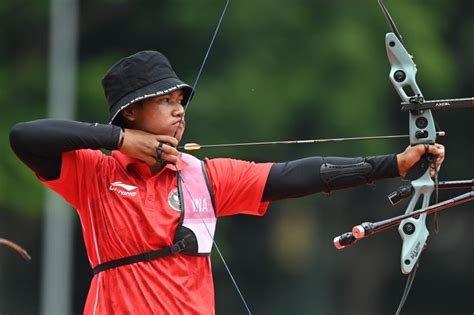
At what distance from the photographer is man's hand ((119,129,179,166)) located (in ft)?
16.3

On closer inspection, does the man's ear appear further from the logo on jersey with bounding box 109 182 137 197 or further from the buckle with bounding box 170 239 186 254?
the buckle with bounding box 170 239 186 254

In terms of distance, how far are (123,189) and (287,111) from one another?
12435 millimetres

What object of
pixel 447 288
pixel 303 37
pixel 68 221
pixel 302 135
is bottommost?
pixel 447 288

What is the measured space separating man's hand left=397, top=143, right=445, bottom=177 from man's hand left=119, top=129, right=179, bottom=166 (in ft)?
2.95

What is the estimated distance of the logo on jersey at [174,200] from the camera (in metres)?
5.02

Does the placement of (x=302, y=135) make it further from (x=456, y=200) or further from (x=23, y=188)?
(x=456, y=200)

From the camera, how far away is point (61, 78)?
16625mm

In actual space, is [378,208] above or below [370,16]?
below

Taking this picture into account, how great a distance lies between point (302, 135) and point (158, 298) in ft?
43.0

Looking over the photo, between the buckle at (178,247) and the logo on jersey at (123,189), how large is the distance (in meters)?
0.28

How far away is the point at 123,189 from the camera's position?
507cm

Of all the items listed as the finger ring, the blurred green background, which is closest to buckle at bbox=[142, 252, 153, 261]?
the finger ring

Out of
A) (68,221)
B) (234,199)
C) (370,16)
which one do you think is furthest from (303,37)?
(234,199)

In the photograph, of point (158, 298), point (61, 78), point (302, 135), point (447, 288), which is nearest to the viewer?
point (158, 298)
